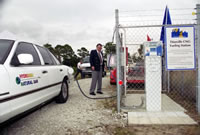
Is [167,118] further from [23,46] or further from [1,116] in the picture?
[23,46]

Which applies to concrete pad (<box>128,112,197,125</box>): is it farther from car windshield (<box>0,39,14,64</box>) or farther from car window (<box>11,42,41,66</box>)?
car windshield (<box>0,39,14,64</box>)

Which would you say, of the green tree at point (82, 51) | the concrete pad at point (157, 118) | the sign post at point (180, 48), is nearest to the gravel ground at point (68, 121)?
the concrete pad at point (157, 118)

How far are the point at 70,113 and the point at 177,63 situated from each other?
2657mm

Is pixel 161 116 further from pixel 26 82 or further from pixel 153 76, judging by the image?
pixel 26 82

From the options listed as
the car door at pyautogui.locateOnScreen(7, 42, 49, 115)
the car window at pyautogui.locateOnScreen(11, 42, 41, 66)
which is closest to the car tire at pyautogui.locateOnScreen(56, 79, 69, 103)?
the car door at pyautogui.locateOnScreen(7, 42, 49, 115)

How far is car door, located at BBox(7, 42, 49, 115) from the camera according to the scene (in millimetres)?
2023

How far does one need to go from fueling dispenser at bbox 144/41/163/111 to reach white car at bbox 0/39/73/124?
2197mm

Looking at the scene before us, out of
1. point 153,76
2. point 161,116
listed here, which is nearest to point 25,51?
point 153,76

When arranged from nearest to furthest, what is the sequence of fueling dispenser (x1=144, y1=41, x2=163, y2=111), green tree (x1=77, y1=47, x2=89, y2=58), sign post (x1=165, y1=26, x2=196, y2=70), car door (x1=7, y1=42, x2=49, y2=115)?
car door (x1=7, y1=42, x2=49, y2=115), sign post (x1=165, y1=26, x2=196, y2=70), fueling dispenser (x1=144, y1=41, x2=163, y2=111), green tree (x1=77, y1=47, x2=89, y2=58)

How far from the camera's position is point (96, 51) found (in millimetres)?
4980

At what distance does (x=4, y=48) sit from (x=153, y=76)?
294cm

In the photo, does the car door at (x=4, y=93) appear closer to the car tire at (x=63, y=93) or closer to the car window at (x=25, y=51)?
the car window at (x=25, y=51)

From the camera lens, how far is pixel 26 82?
2275mm

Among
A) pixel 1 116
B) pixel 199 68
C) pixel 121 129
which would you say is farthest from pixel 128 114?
pixel 1 116
